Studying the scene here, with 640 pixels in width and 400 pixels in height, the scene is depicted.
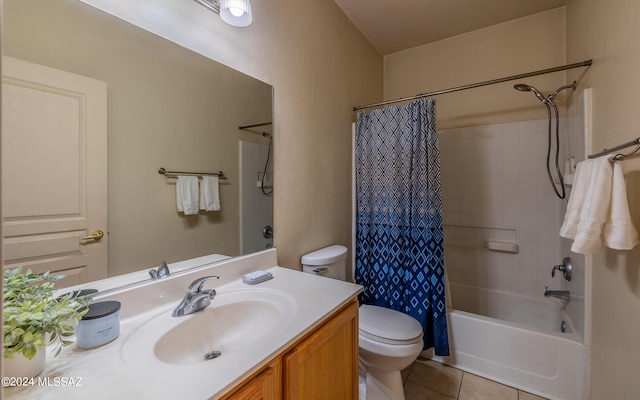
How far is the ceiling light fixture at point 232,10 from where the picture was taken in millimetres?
1131

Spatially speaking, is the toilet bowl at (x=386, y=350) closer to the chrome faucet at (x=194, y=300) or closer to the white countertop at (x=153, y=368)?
the white countertop at (x=153, y=368)

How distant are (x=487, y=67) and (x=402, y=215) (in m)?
1.59

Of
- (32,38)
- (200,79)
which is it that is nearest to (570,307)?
(200,79)

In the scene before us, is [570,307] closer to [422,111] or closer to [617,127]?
[617,127]

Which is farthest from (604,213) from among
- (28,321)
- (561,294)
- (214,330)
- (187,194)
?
(28,321)

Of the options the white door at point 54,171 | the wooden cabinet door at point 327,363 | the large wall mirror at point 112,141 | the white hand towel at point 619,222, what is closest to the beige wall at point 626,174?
the white hand towel at point 619,222

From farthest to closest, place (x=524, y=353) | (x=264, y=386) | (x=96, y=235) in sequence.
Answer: (x=524, y=353)
(x=96, y=235)
(x=264, y=386)

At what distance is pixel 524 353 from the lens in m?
1.62

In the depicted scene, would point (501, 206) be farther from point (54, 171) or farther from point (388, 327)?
point (54, 171)

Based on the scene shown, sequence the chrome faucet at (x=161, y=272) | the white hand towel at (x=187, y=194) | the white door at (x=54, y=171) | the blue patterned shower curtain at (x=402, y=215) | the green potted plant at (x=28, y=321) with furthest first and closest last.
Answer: the blue patterned shower curtain at (x=402, y=215), the white hand towel at (x=187, y=194), the chrome faucet at (x=161, y=272), the white door at (x=54, y=171), the green potted plant at (x=28, y=321)

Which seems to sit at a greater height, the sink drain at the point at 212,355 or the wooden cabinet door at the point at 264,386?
the wooden cabinet door at the point at 264,386

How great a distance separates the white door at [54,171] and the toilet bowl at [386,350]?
1.19m

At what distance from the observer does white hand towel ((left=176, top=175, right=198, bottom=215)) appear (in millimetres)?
1078

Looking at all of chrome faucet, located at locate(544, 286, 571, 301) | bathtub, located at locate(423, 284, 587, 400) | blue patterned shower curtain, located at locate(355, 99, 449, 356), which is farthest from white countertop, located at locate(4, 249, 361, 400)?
chrome faucet, located at locate(544, 286, 571, 301)
